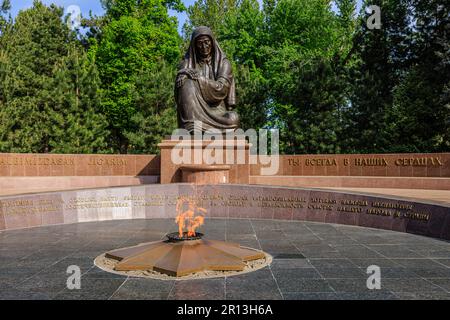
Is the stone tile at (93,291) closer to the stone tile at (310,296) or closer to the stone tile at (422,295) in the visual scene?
the stone tile at (310,296)

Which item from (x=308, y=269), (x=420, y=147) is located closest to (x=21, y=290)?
(x=308, y=269)

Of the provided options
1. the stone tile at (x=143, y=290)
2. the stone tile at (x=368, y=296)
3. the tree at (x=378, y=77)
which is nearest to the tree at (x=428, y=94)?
the tree at (x=378, y=77)

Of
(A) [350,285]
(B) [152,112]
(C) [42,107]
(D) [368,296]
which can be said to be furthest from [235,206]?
(C) [42,107]

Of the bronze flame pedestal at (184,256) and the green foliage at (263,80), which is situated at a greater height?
the green foliage at (263,80)

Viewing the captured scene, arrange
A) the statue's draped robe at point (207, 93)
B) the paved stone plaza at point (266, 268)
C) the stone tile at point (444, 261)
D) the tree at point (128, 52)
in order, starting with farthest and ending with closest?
the tree at point (128, 52)
the statue's draped robe at point (207, 93)
the stone tile at point (444, 261)
the paved stone plaza at point (266, 268)

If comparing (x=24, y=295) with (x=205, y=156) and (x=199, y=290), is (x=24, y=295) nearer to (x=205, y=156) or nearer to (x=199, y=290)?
(x=199, y=290)

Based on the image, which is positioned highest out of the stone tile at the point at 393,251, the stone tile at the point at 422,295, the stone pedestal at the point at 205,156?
the stone pedestal at the point at 205,156

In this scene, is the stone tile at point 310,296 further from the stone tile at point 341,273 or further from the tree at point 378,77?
the tree at point 378,77

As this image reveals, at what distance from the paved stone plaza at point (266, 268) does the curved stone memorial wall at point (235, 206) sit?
0.41 metres

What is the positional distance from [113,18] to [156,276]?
31215mm

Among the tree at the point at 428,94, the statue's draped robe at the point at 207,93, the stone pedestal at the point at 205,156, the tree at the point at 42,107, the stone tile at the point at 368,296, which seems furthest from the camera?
the tree at the point at 42,107

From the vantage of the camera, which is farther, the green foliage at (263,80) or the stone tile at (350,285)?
the green foliage at (263,80)

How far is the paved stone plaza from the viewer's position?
5.12 m

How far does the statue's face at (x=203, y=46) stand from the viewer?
50.1 feet
